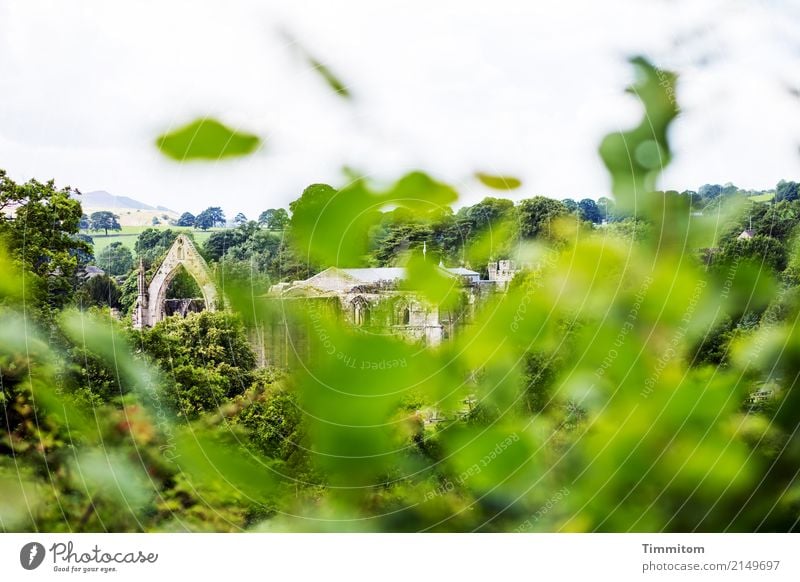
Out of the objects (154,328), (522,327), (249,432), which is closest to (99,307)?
(154,328)

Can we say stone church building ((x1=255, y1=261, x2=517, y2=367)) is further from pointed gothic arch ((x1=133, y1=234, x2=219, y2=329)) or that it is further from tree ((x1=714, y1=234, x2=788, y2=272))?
tree ((x1=714, y1=234, x2=788, y2=272))

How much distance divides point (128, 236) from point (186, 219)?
147 millimetres

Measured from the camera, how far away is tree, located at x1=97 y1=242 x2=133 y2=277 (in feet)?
4.69

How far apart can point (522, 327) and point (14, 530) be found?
3.07ft

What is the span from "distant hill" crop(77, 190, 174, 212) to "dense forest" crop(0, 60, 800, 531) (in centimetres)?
3

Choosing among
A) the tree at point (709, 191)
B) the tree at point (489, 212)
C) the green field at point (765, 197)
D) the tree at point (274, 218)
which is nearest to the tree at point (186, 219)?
the tree at point (274, 218)

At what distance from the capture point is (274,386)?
131 cm

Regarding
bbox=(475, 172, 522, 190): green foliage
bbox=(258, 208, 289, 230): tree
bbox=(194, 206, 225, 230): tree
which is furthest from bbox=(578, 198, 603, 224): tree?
bbox=(194, 206, 225, 230): tree

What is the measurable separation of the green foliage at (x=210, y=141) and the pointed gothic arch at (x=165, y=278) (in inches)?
7.8

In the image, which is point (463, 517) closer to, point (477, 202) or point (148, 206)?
point (477, 202)

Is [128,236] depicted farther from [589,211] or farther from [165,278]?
[589,211]

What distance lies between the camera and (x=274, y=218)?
4.22 ft

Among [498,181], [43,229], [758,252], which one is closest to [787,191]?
[758,252]

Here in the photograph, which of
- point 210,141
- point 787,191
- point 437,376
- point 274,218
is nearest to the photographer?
point 437,376
